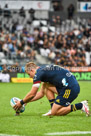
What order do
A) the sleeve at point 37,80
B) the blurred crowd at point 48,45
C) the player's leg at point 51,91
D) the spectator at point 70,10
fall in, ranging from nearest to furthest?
the sleeve at point 37,80, the player's leg at point 51,91, the blurred crowd at point 48,45, the spectator at point 70,10

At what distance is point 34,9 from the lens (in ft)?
114

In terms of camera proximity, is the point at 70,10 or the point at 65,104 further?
the point at 70,10

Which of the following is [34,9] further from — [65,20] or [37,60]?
[37,60]

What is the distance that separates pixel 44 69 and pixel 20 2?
25974 mm

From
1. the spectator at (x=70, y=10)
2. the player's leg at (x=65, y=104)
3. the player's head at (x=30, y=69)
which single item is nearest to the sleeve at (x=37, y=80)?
the player's head at (x=30, y=69)

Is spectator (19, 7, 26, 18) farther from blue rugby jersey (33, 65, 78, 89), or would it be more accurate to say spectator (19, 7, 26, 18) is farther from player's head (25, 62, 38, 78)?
player's head (25, 62, 38, 78)

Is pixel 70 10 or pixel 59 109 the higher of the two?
pixel 59 109

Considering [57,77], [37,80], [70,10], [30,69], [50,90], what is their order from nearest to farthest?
[37,80] → [30,69] → [57,77] → [50,90] → [70,10]

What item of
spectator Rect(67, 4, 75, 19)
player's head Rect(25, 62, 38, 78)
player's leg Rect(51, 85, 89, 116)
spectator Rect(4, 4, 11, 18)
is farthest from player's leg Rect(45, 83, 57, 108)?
spectator Rect(67, 4, 75, 19)

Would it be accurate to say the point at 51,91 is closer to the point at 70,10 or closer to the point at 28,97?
the point at 28,97

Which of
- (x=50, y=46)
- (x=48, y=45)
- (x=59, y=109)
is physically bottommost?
(x=50, y=46)

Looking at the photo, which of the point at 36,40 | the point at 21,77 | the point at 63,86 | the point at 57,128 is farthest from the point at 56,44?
the point at 57,128

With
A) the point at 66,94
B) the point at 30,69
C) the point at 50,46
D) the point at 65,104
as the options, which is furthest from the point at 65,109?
the point at 50,46

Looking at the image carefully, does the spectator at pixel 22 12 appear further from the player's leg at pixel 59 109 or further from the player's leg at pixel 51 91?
the player's leg at pixel 59 109
